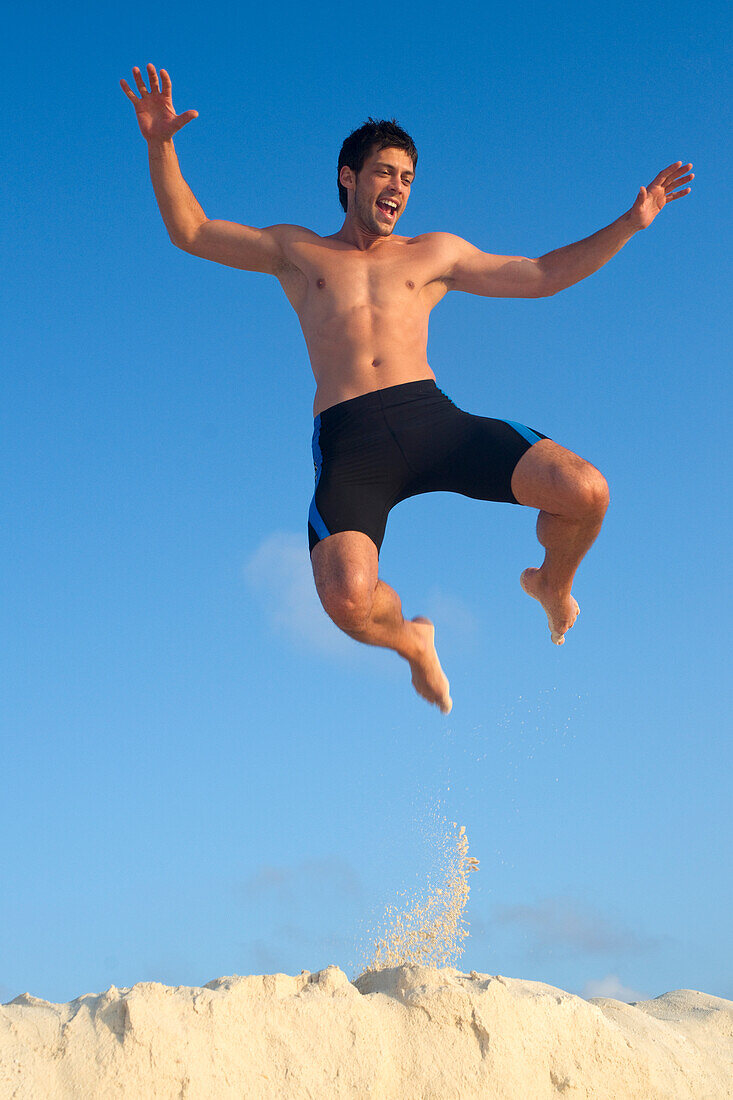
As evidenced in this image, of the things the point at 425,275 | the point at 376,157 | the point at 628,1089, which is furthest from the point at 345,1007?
the point at 376,157

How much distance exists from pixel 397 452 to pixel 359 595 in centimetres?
91

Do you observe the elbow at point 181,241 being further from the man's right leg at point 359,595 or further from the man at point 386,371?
the man's right leg at point 359,595

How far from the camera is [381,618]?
6.11 m

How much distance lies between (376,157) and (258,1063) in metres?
5.05

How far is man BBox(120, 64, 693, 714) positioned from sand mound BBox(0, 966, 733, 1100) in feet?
6.04

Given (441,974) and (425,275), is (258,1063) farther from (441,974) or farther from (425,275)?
(425,275)

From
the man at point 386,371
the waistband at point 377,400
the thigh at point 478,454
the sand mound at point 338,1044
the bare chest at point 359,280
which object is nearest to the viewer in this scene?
the sand mound at point 338,1044

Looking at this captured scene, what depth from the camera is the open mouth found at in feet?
20.9

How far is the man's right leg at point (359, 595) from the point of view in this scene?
18.5 ft

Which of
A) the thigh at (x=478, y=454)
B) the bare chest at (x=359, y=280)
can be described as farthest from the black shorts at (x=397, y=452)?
the bare chest at (x=359, y=280)

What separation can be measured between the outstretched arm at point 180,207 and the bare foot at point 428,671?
2.42m

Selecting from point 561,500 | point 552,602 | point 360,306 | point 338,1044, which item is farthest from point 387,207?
point 338,1044

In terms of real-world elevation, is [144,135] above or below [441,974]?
above

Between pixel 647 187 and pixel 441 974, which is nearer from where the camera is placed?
pixel 441 974
